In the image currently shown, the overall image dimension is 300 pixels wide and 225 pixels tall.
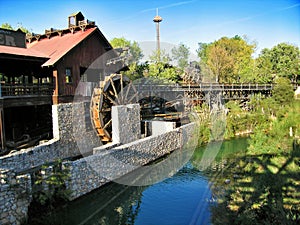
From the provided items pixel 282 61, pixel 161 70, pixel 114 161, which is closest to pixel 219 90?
pixel 161 70

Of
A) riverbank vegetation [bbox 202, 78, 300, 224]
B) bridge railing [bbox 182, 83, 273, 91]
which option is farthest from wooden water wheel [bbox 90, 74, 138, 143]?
bridge railing [bbox 182, 83, 273, 91]

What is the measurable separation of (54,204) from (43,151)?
3.19 meters

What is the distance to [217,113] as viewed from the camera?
58.9ft

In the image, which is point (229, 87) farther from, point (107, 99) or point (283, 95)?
point (107, 99)

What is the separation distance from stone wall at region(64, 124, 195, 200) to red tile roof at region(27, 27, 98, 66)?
465 cm

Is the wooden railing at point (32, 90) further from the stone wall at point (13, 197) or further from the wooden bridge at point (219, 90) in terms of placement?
the wooden bridge at point (219, 90)

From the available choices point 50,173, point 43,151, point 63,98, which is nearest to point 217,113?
point 63,98

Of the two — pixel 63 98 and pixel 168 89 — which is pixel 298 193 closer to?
pixel 63 98

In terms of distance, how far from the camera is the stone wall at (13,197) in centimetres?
656

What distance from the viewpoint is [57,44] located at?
13750 millimetres

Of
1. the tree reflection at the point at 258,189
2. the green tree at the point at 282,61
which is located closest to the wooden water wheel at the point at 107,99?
the tree reflection at the point at 258,189

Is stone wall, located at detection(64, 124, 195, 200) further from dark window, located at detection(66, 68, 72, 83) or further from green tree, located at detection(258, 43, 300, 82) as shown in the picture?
green tree, located at detection(258, 43, 300, 82)

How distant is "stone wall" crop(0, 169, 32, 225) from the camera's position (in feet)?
21.5

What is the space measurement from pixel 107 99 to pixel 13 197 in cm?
769
